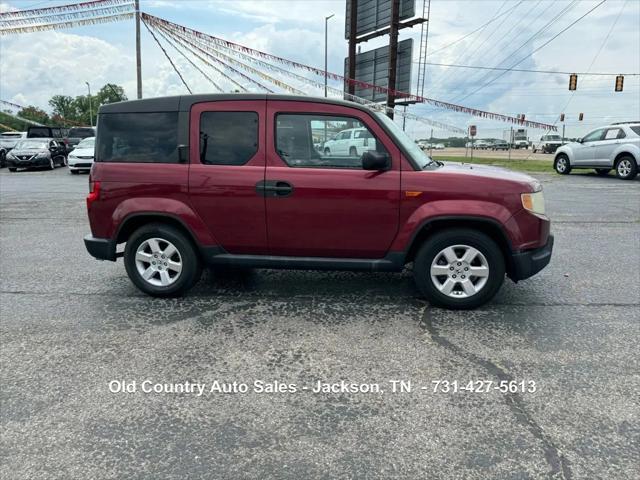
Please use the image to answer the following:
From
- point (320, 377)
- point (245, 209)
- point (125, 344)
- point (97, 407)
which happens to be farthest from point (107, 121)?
point (320, 377)

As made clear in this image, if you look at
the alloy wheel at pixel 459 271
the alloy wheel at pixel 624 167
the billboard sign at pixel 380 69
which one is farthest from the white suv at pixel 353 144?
the billboard sign at pixel 380 69

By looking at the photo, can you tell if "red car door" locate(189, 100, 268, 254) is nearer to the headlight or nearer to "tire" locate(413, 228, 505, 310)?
"tire" locate(413, 228, 505, 310)

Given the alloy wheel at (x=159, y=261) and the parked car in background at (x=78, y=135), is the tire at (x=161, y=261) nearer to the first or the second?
the alloy wheel at (x=159, y=261)

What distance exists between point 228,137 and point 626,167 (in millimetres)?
16962

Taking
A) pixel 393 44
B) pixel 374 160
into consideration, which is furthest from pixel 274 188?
pixel 393 44

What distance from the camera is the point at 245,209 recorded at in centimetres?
443

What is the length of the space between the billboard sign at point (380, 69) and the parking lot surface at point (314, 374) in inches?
839

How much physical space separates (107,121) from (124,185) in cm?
65

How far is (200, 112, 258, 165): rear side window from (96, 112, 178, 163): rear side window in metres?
0.29

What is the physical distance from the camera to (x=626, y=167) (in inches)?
663

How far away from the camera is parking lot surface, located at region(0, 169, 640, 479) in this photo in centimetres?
244

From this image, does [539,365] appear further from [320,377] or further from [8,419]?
[8,419]

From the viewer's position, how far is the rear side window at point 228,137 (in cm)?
443

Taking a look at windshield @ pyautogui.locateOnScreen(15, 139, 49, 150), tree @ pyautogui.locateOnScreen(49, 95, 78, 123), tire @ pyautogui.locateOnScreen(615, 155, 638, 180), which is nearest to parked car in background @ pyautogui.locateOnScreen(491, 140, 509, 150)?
tire @ pyautogui.locateOnScreen(615, 155, 638, 180)
